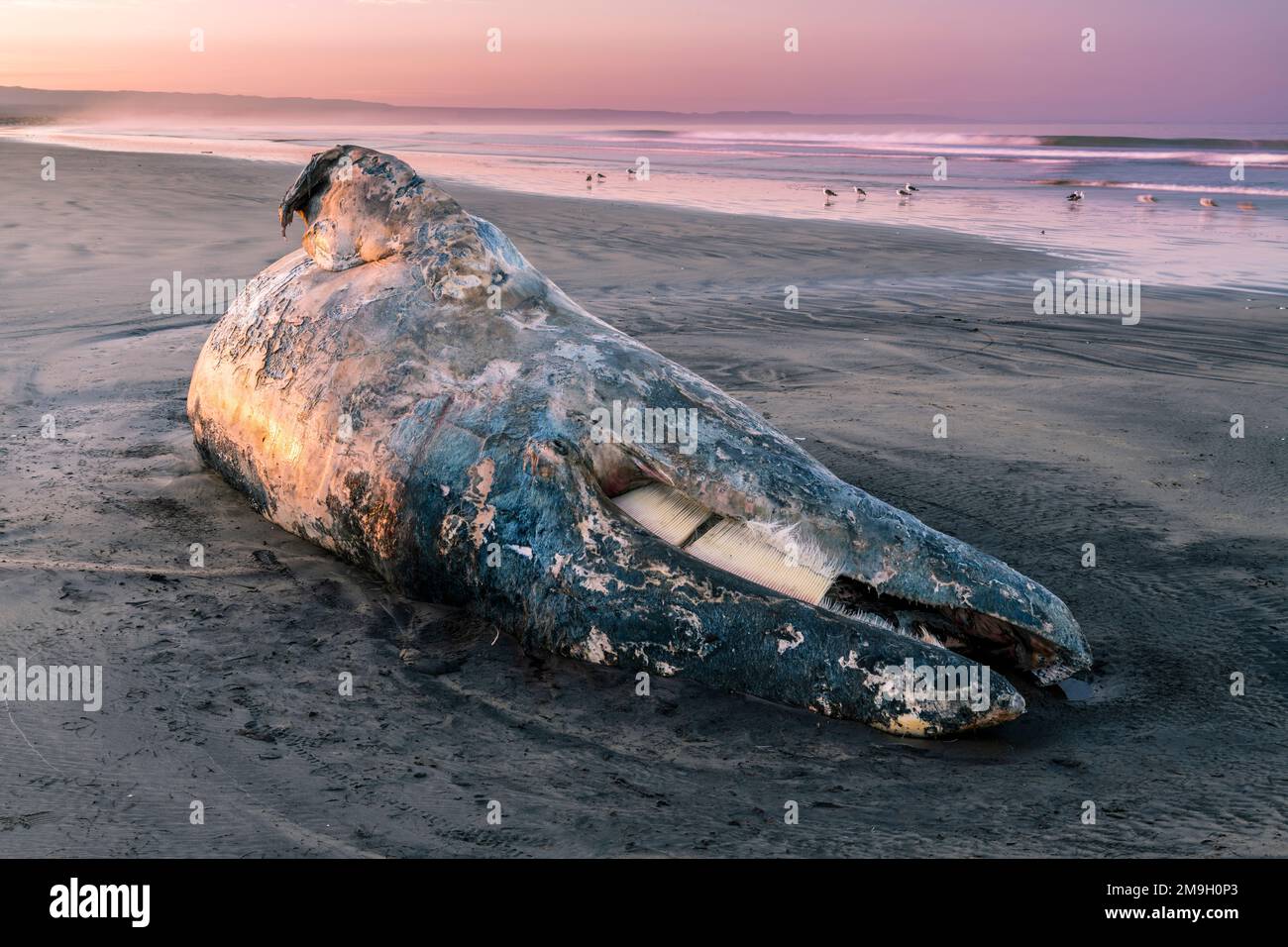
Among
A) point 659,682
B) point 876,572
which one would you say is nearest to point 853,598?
point 876,572

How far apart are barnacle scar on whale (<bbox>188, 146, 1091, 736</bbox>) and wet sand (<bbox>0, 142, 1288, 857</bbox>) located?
0.16 m

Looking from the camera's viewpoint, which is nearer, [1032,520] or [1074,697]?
[1074,697]

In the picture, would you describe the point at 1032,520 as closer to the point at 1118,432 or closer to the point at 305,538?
the point at 1118,432

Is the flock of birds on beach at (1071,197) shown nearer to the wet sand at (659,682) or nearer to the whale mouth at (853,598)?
the wet sand at (659,682)

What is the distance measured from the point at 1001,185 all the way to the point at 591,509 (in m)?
28.6

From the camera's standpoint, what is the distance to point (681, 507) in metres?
4.11

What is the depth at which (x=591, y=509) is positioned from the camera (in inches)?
156

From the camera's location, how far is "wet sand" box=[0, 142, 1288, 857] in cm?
310

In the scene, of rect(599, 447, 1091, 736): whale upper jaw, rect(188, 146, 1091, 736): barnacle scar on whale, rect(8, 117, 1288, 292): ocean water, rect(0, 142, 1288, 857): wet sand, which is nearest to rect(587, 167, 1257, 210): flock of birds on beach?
rect(8, 117, 1288, 292): ocean water

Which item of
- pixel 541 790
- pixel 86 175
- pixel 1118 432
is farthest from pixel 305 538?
pixel 86 175

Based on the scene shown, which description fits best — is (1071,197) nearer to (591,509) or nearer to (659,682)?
(591,509)

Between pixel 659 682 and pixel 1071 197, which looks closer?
pixel 659 682

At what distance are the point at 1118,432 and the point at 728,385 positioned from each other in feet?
8.69

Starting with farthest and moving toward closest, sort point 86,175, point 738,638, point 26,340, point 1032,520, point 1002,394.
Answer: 1. point 86,175
2. point 26,340
3. point 1002,394
4. point 1032,520
5. point 738,638
